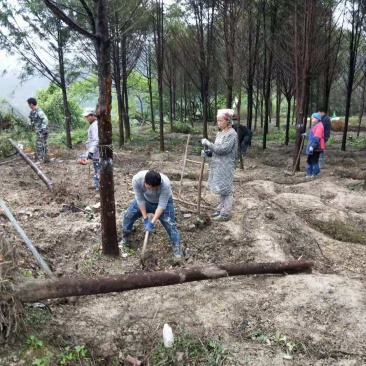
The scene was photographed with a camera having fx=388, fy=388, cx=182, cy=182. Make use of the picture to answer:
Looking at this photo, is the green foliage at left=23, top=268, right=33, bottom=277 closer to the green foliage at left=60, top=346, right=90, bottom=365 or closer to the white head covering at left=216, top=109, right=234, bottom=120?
the green foliage at left=60, top=346, right=90, bottom=365

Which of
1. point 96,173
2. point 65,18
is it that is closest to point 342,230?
point 96,173

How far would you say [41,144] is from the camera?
33.9ft

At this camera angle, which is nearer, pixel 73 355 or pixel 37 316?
pixel 73 355

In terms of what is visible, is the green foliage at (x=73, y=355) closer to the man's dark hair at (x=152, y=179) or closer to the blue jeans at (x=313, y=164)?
the man's dark hair at (x=152, y=179)

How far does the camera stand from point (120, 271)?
452cm

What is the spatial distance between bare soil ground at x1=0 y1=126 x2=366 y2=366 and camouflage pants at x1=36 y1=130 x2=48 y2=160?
124 centimetres

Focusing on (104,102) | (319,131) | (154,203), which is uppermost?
(104,102)

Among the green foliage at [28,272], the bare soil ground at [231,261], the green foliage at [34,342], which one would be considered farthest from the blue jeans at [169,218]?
the green foliage at [34,342]

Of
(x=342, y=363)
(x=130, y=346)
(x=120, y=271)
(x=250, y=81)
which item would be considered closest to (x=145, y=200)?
(x=120, y=271)

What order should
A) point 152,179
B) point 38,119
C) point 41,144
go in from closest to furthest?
point 152,179 → point 38,119 → point 41,144

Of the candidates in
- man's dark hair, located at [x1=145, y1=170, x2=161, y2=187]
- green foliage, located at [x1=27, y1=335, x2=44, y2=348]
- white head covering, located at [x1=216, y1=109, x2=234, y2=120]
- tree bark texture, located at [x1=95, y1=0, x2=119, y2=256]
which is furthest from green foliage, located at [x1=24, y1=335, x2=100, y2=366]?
white head covering, located at [x1=216, y1=109, x2=234, y2=120]

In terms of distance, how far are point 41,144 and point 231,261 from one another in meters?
7.22

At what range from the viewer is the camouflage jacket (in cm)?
979

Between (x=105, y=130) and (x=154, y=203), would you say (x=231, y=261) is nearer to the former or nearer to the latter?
(x=154, y=203)
